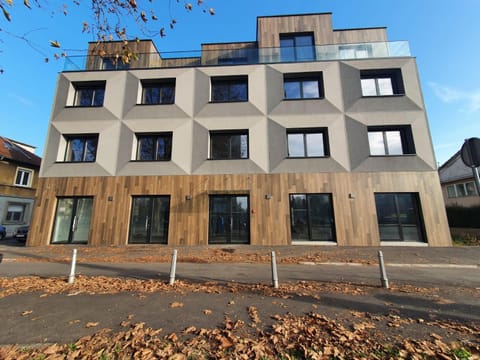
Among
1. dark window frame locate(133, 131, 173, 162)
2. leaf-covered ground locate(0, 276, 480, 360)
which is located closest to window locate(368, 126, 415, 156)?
leaf-covered ground locate(0, 276, 480, 360)

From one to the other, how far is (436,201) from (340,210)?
203 inches

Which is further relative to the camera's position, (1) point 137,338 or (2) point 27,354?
(1) point 137,338

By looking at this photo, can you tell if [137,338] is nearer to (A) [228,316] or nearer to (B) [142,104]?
(A) [228,316]

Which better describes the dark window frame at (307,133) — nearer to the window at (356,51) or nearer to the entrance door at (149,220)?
the window at (356,51)

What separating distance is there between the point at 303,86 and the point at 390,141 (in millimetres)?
6382

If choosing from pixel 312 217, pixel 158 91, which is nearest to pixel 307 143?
pixel 312 217

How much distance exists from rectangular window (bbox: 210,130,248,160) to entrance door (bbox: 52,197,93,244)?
8.08m

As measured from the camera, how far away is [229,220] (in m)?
12.1

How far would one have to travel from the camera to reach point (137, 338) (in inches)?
122

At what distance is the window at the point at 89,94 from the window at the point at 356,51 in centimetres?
1636

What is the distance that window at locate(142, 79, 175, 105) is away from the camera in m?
14.0

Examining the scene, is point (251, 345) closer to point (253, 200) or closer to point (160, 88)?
point (253, 200)

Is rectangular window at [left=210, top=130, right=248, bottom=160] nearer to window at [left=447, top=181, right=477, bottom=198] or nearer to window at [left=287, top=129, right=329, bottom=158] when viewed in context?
window at [left=287, top=129, right=329, bottom=158]

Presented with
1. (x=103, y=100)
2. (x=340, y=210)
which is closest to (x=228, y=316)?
(x=340, y=210)
